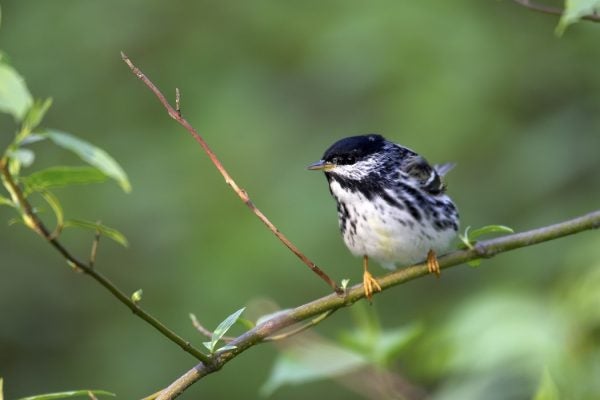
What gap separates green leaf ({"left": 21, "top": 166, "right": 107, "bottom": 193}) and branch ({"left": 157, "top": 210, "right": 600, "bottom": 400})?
0.68 metres

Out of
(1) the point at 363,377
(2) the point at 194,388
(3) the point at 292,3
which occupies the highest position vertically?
(3) the point at 292,3

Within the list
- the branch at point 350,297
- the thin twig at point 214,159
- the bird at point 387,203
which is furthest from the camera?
the bird at point 387,203

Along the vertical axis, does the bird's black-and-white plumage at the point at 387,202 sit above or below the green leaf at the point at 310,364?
above

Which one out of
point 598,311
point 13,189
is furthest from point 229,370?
point 13,189

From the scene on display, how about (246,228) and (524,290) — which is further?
(246,228)

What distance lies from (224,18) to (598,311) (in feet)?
17.9

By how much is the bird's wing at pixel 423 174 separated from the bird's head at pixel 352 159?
13 centimetres

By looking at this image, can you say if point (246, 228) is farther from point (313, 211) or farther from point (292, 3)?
point (292, 3)

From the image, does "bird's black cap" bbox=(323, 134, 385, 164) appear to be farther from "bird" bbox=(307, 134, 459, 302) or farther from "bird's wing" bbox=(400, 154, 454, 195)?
"bird's wing" bbox=(400, 154, 454, 195)

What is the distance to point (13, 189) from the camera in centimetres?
173

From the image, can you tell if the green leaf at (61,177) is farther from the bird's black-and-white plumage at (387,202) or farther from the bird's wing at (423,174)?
the bird's wing at (423,174)

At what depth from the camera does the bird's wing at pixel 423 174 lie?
4148 mm

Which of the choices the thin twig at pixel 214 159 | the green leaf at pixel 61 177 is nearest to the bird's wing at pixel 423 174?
the thin twig at pixel 214 159

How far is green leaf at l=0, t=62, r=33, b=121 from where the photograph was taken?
1.42m
